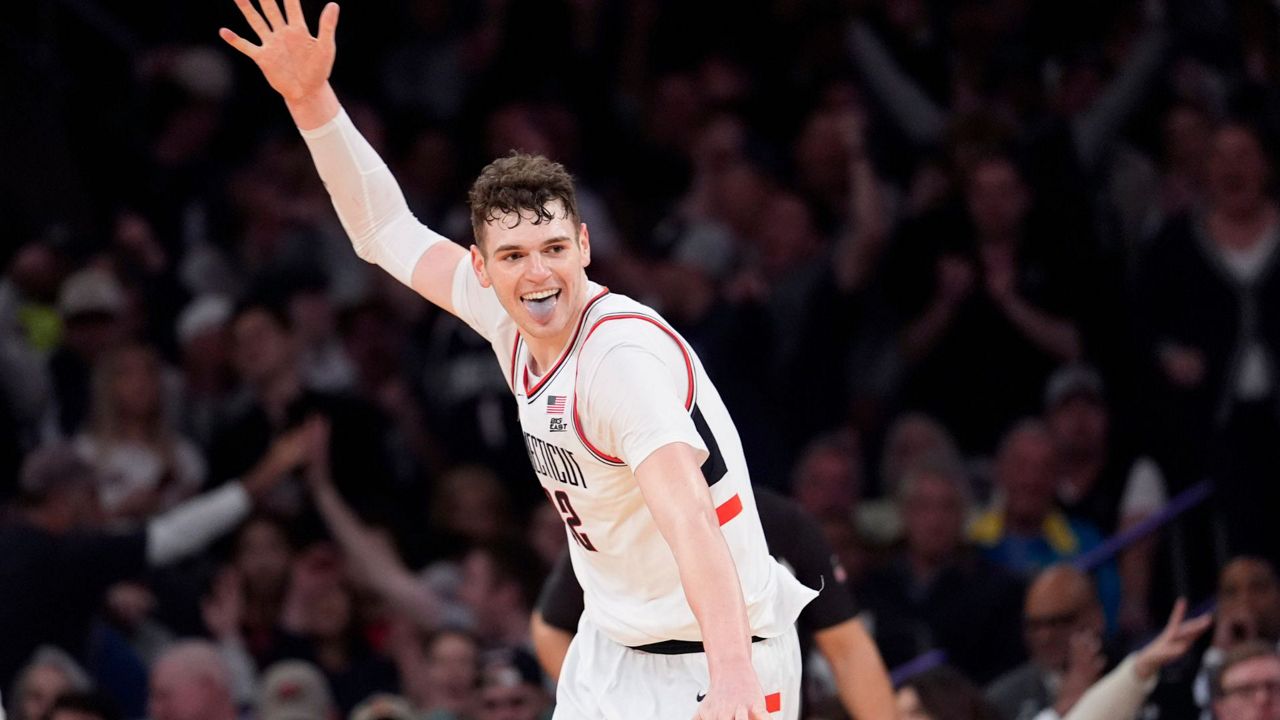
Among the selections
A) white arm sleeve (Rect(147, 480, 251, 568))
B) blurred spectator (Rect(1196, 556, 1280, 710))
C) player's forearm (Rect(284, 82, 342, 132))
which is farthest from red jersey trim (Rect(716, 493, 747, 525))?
white arm sleeve (Rect(147, 480, 251, 568))

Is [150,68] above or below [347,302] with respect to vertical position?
above

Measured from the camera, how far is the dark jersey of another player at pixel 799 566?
24.0ft

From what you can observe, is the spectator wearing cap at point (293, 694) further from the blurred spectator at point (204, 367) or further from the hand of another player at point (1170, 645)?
the hand of another player at point (1170, 645)

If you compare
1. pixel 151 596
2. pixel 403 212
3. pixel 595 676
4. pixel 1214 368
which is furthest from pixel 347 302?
pixel 595 676

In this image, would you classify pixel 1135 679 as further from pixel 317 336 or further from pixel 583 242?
pixel 317 336

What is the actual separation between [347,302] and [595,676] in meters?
6.22

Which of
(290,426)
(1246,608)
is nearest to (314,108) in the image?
(1246,608)

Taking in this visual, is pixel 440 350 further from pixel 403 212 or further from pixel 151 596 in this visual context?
pixel 403 212

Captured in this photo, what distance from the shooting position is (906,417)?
10.2 metres

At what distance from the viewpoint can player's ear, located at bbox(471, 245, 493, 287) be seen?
5.38 metres

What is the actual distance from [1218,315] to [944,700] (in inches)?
108

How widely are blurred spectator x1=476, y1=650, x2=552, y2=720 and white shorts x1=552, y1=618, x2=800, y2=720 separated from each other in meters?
2.68

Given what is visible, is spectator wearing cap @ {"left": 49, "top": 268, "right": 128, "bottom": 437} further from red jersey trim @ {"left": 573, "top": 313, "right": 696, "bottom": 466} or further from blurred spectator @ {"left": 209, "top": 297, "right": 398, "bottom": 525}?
red jersey trim @ {"left": 573, "top": 313, "right": 696, "bottom": 466}

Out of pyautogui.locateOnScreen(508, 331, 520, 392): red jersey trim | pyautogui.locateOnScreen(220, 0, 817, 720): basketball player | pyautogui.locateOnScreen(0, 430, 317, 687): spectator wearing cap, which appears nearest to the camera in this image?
pyautogui.locateOnScreen(220, 0, 817, 720): basketball player
